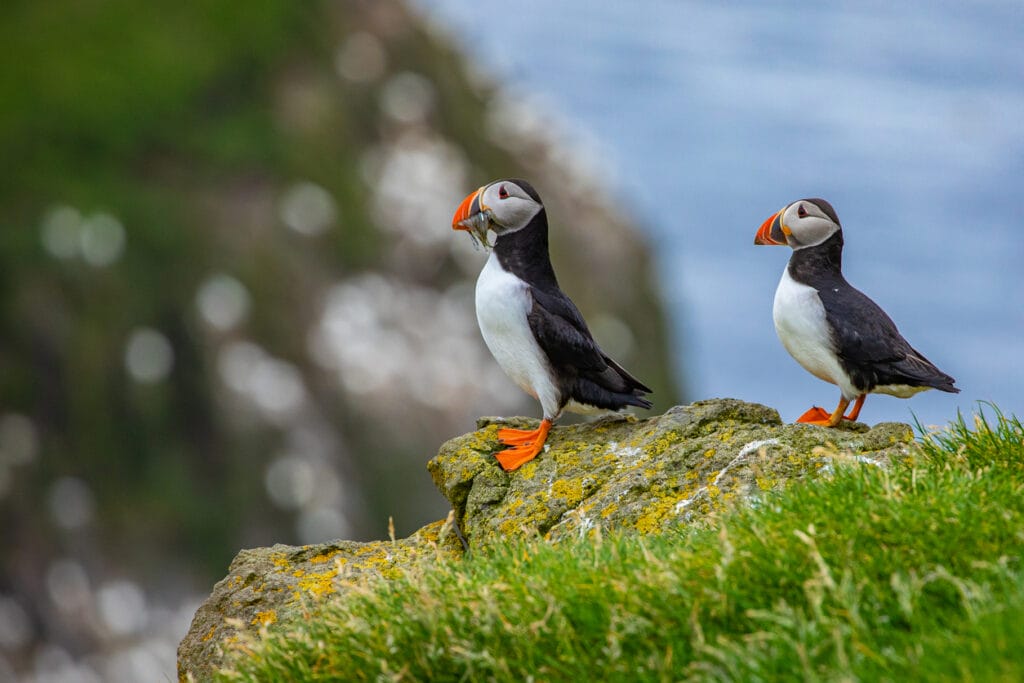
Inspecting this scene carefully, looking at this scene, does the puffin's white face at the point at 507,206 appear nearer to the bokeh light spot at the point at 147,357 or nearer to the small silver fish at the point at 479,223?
the small silver fish at the point at 479,223

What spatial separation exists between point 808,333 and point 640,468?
1.57 metres

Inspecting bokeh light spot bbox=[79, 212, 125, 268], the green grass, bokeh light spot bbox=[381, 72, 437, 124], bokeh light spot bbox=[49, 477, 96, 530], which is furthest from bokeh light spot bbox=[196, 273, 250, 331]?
the green grass

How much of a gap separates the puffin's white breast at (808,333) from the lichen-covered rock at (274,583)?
106 inches

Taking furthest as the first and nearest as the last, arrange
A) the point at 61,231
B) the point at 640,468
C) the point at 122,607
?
the point at 61,231 → the point at 122,607 → the point at 640,468

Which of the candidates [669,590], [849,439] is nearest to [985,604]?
[669,590]

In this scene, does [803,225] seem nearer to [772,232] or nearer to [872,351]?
[772,232]

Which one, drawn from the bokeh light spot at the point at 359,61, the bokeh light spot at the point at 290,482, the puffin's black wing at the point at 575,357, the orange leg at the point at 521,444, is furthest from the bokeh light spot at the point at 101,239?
the puffin's black wing at the point at 575,357

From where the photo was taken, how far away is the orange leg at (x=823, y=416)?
845 cm

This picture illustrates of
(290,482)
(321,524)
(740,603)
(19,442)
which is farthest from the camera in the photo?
(290,482)

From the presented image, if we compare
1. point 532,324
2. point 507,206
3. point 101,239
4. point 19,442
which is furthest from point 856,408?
point 101,239

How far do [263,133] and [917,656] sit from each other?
46.0 metres

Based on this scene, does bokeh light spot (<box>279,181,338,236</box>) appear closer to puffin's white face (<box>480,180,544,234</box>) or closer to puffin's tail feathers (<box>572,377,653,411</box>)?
puffin's white face (<box>480,180,544,234</box>)

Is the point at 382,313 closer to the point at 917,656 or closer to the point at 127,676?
the point at 127,676

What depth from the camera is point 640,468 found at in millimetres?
8102
